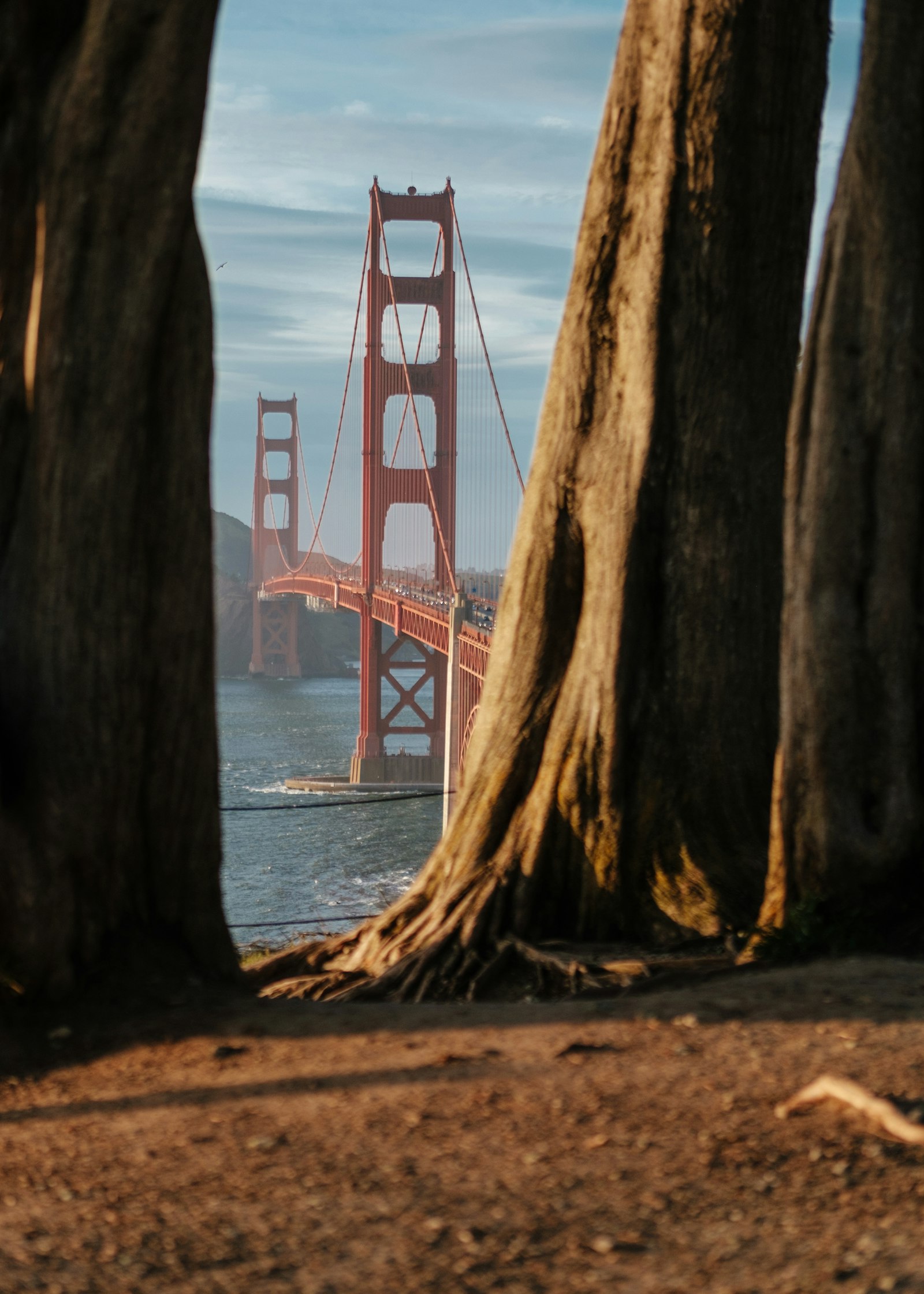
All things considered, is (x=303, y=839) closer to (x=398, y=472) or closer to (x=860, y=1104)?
(x=398, y=472)

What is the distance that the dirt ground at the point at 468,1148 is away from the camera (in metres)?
2.03

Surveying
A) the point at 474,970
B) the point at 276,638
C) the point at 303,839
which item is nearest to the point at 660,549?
the point at 474,970

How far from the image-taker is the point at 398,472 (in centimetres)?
4419

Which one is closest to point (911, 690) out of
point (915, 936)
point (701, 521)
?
point (915, 936)

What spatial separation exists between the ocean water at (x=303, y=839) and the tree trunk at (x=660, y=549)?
6.00 metres

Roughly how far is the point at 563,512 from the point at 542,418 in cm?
43

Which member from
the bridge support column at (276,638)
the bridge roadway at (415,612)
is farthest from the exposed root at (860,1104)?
the bridge support column at (276,638)

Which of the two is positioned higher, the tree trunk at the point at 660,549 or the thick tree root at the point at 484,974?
the tree trunk at the point at 660,549

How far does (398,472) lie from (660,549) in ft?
131

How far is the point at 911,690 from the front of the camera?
12.7 ft

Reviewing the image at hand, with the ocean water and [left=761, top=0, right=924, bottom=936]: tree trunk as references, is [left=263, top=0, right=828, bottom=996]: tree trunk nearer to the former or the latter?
[left=761, top=0, right=924, bottom=936]: tree trunk

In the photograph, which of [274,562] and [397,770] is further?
[274,562]

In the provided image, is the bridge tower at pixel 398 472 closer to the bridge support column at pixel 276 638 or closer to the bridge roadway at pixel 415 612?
the bridge roadway at pixel 415 612

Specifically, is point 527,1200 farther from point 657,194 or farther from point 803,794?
point 657,194
